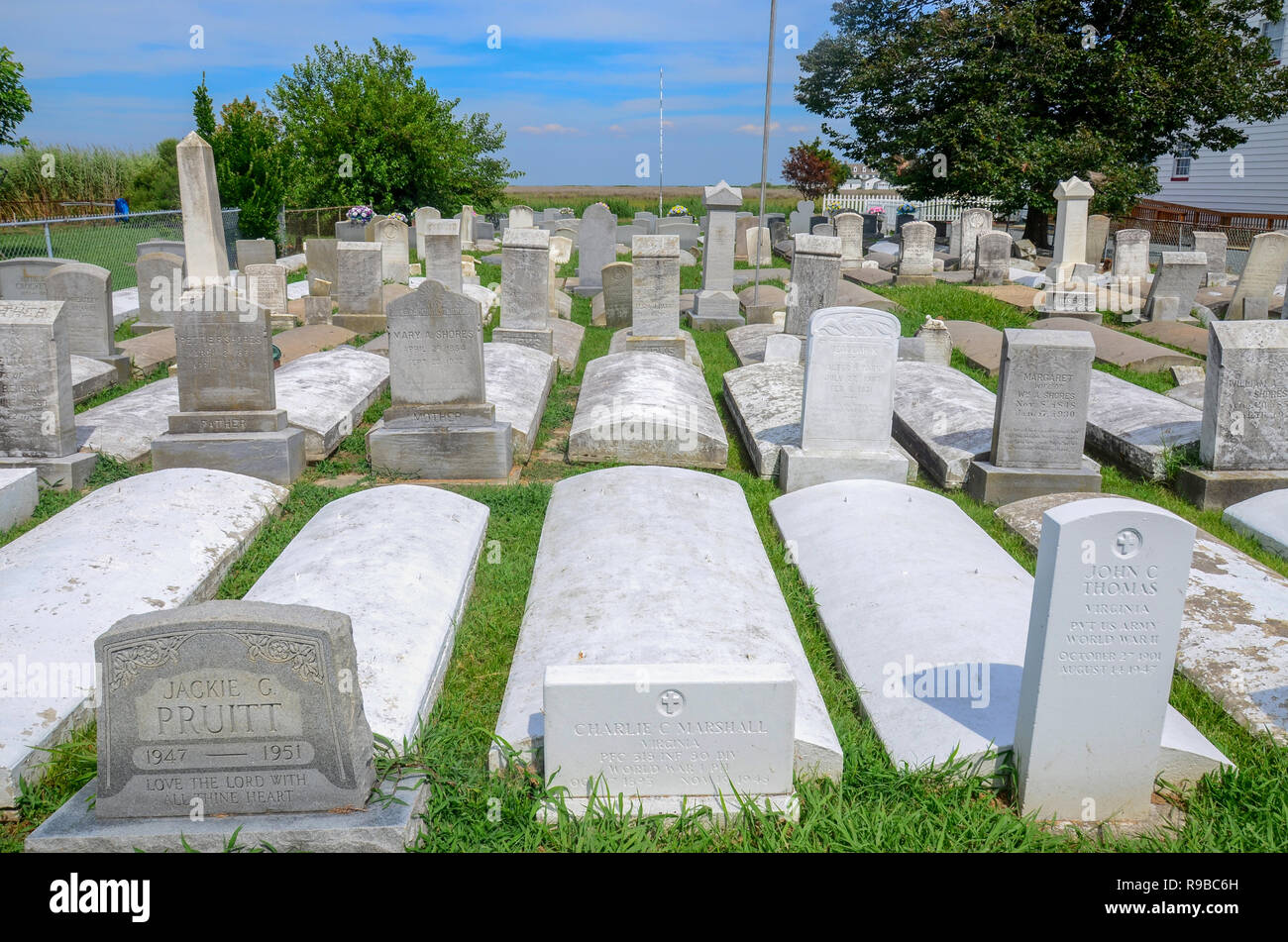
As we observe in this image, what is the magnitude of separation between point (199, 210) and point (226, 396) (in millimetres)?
6202

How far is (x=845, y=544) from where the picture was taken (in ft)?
19.3

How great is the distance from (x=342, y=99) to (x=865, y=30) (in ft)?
53.7

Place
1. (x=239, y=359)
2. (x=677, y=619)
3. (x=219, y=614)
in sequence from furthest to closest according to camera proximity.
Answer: (x=239, y=359), (x=677, y=619), (x=219, y=614)

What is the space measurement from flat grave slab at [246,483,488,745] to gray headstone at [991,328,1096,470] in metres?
4.18

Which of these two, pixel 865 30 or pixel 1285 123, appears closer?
pixel 1285 123

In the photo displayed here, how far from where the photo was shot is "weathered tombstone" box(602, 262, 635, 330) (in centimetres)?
1530

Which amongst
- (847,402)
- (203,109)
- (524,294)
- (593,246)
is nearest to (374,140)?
(203,109)

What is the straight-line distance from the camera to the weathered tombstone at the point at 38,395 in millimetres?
7082

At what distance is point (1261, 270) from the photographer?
1495 cm

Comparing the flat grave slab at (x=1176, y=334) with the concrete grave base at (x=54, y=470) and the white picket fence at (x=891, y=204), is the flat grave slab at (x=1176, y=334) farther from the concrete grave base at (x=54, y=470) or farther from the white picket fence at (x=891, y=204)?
the white picket fence at (x=891, y=204)

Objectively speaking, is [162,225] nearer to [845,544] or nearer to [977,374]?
[977,374]

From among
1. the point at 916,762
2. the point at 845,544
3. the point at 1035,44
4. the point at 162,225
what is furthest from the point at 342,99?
the point at 916,762

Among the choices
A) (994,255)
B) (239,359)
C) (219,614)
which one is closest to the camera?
A: (219,614)

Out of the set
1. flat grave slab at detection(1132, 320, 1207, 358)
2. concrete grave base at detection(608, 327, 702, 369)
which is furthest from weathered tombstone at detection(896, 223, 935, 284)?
concrete grave base at detection(608, 327, 702, 369)
